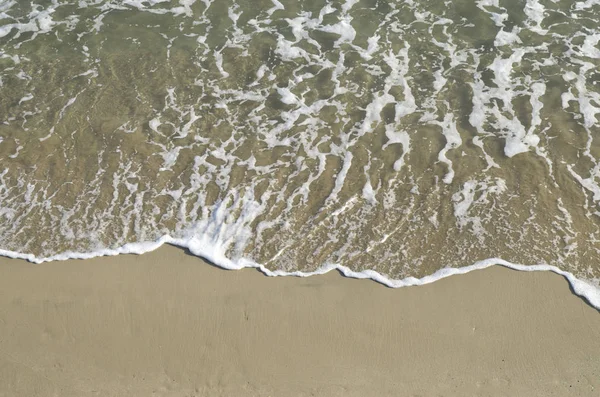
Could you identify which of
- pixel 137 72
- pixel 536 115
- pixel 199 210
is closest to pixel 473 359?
pixel 199 210

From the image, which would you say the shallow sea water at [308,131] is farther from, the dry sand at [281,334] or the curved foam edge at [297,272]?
the dry sand at [281,334]

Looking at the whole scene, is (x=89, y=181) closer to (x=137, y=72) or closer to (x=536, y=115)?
(x=137, y=72)

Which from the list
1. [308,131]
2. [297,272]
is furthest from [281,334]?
[308,131]

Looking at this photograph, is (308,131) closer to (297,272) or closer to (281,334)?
(297,272)

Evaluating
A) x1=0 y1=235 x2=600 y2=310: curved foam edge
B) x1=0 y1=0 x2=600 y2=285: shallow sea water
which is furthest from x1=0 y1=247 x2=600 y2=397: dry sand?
x1=0 y1=0 x2=600 y2=285: shallow sea water

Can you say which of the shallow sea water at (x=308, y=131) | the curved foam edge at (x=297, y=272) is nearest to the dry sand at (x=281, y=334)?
the curved foam edge at (x=297, y=272)

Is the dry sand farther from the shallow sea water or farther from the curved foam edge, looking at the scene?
the shallow sea water

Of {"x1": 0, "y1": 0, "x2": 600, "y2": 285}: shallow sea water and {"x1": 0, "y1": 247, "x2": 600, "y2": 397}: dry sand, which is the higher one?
{"x1": 0, "y1": 0, "x2": 600, "y2": 285}: shallow sea water
